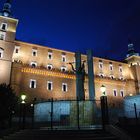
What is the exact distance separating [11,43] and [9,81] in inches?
332

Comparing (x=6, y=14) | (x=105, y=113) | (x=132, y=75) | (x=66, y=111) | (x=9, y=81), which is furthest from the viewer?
(x=132, y=75)

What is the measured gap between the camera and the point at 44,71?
142ft

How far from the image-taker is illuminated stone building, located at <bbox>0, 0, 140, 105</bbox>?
39219 mm

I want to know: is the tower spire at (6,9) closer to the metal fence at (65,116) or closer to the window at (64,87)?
the window at (64,87)

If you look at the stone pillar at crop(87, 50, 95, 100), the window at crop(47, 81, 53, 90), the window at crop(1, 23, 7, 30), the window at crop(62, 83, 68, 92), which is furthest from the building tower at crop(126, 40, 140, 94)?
the window at crop(1, 23, 7, 30)

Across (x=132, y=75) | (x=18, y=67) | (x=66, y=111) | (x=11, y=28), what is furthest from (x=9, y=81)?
(x=132, y=75)

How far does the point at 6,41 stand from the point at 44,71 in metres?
9.98

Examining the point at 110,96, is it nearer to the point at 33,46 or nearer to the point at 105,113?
the point at 33,46

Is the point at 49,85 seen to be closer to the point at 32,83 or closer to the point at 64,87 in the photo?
the point at 64,87

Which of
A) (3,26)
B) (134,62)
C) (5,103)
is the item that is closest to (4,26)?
(3,26)

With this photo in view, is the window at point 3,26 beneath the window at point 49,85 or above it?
above

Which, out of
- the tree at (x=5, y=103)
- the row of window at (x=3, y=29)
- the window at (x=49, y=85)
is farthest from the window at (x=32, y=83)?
the tree at (x=5, y=103)

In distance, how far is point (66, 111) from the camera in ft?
86.4

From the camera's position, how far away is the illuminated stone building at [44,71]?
1544 inches
